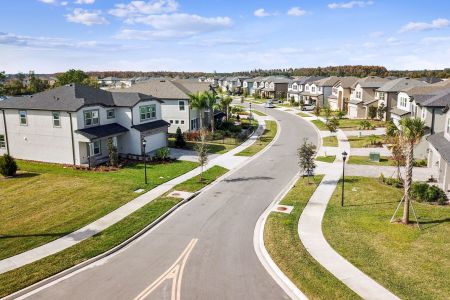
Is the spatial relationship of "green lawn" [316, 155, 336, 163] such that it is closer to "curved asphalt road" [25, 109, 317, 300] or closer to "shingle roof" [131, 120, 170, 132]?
"curved asphalt road" [25, 109, 317, 300]

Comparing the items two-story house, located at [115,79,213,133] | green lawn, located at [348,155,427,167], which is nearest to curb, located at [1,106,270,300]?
green lawn, located at [348,155,427,167]

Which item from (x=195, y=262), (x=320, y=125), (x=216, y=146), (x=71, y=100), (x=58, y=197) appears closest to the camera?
(x=195, y=262)

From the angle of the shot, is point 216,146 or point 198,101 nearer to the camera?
point 216,146

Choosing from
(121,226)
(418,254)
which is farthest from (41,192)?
(418,254)

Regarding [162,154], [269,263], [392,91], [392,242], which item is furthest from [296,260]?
[392,91]

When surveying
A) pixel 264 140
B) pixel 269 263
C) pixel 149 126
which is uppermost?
pixel 149 126

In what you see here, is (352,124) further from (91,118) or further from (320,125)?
(91,118)

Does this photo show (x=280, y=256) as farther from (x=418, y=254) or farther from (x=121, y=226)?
(x=121, y=226)
